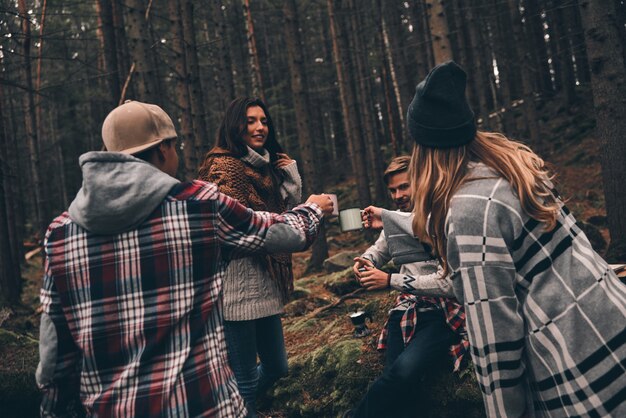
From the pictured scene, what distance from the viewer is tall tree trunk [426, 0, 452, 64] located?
23.7 ft

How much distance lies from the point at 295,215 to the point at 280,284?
3.84 ft

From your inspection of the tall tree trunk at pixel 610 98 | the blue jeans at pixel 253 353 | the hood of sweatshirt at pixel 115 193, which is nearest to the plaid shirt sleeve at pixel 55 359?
the hood of sweatshirt at pixel 115 193

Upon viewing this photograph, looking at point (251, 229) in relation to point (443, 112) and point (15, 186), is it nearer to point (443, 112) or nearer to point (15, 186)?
point (443, 112)

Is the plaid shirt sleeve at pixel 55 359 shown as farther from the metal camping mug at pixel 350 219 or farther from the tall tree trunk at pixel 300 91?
the tall tree trunk at pixel 300 91

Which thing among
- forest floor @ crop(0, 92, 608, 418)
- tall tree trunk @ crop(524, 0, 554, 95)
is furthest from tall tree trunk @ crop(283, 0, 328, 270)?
tall tree trunk @ crop(524, 0, 554, 95)

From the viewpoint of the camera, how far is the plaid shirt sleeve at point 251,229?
2.12 metres

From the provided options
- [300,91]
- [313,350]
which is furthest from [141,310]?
[300,91]

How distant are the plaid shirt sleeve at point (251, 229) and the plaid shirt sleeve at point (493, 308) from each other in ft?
2.42

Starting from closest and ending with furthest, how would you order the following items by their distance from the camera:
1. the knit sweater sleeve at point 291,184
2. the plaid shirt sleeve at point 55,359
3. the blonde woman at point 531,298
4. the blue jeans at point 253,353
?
the blonde woman at point 531,298 → the plaid shirt sleeve at point 55,359 → the blue jeans at point 253,353 → the knit sweater sleeve at point 291,184

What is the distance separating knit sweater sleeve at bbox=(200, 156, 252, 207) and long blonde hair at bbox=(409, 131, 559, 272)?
1521mm

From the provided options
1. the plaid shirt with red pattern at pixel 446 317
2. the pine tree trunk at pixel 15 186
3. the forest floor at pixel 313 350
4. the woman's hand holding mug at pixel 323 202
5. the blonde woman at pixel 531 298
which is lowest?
the forest floor at pixel 313 350

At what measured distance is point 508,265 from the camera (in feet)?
6.18

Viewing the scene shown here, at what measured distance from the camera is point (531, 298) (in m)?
1.91

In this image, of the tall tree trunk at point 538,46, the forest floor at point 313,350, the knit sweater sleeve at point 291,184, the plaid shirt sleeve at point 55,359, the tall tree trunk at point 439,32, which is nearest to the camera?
the plaid shirt sleeve at point 55,359
